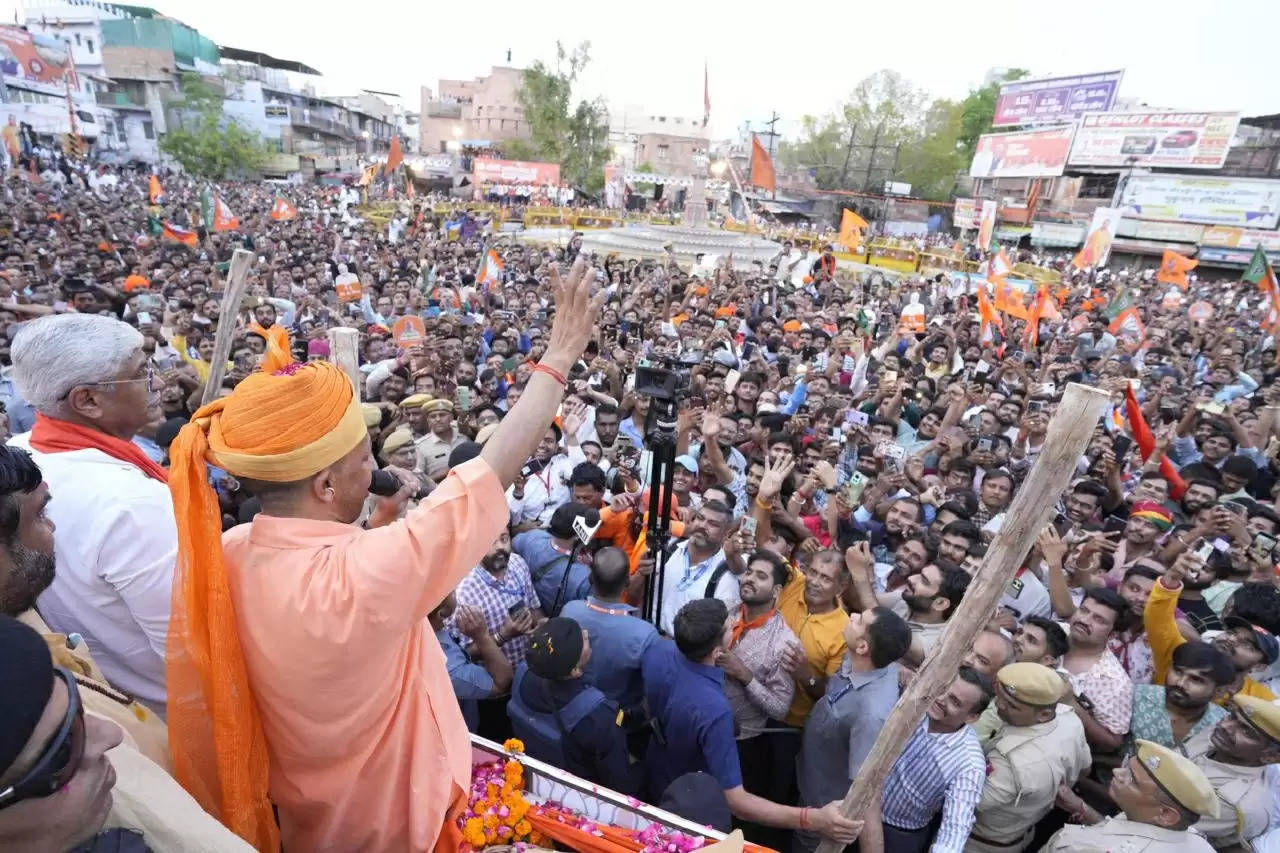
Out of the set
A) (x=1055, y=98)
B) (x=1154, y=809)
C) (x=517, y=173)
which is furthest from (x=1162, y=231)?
(x=1154, y=809)

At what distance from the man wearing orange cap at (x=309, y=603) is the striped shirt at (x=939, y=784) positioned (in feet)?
6.21

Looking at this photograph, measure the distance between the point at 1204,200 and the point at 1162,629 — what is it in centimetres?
3643

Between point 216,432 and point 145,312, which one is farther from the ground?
point 216,432

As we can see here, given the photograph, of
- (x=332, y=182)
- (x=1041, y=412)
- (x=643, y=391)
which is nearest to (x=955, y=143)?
(x=332, y=182)

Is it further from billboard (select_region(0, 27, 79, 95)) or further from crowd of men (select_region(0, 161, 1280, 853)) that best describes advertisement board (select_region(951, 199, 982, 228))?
billboard (select_region(0, 27, 79, 95))

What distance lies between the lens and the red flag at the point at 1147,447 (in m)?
5.52

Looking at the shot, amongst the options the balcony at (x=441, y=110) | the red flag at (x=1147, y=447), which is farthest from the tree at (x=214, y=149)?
the red flag at (x=1147, y=447)

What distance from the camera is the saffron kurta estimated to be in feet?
4.19

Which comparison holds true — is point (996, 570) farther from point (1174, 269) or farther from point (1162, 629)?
point (1174, 269)

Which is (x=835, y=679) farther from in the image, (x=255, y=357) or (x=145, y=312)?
(x=145, y=312)

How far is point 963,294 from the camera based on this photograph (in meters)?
16.2

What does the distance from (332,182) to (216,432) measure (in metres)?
57.3

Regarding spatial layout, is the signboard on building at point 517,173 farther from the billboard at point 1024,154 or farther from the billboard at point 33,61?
the billboard at point 1024,154

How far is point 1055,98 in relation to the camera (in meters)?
37.5
